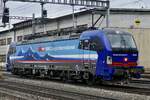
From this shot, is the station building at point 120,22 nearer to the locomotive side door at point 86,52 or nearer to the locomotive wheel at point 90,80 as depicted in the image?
the locomotive side door at point 86,52

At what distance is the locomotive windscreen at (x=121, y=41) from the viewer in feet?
80.5

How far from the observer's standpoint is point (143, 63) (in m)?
48.9

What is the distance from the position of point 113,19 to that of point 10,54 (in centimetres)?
1928

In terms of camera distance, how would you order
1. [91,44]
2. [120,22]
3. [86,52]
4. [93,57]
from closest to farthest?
[93,57], [91,44], [86,52], [120,22]

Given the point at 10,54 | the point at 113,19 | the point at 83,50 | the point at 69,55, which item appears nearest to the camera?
the point at 83,50

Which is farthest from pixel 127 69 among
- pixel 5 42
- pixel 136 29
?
pixel 5 42

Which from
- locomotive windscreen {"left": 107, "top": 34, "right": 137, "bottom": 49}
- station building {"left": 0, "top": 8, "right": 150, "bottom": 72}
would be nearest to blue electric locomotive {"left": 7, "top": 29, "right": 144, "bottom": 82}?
locomotive windscreen {"left": 107, "top": 34, "right": 137, "bottom": 49}

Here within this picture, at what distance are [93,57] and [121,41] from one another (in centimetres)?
185

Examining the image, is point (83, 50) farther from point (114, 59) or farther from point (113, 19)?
point (113, 19)

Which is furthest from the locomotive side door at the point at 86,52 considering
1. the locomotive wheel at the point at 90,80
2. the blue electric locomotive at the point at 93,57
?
the locomotive wheel at the point at 90,80

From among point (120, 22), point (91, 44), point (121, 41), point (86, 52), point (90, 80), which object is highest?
point (120, 22)

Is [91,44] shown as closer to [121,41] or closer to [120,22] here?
[121,41]

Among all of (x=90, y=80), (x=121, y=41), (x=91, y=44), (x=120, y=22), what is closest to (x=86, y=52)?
(x=91, y=44)

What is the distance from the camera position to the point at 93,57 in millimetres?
24750
